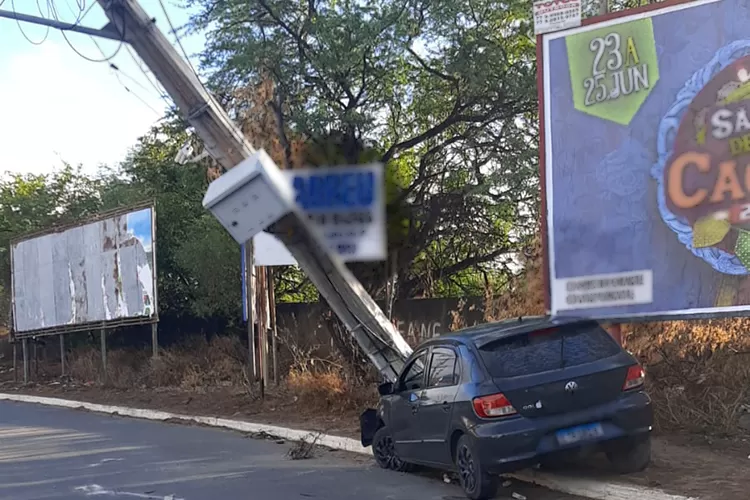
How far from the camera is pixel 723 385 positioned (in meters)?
11.1

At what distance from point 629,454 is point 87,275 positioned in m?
19.8

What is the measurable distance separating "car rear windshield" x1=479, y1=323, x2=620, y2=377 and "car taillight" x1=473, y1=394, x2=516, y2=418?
25cm

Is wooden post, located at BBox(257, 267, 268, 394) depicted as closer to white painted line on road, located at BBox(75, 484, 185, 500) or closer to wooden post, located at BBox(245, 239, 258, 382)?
wooden post, located at BBox(245, 239, 258, 382)

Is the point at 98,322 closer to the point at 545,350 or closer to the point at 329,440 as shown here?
the point at 329,440

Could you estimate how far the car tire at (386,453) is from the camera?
406 inches

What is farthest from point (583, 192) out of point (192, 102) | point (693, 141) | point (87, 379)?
point (87, 379)

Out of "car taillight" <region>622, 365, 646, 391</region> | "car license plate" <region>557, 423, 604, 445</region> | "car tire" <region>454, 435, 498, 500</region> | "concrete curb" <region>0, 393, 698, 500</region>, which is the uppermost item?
"car taillight" <region>622, 365, 646, 391</region>

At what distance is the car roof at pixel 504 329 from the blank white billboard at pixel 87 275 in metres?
14.6

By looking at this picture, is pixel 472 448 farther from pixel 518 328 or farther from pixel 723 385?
pixel 723 385

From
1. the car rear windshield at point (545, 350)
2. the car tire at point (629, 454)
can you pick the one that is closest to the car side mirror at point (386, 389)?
the car rear windshield at point (545, 350)

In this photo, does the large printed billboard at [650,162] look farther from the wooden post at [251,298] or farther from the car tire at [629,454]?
the wooden post at [251,298]

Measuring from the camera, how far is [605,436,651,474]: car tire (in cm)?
825

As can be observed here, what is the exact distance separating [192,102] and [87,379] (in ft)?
51.8

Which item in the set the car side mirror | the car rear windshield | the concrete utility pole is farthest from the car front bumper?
the concrete utility pole
